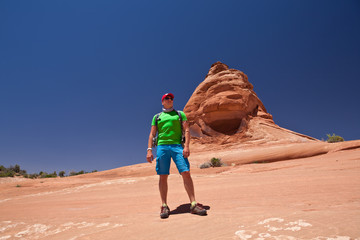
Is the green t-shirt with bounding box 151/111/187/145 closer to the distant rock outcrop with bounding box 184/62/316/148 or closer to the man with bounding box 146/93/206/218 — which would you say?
the man with bounding box 146/93/206/218

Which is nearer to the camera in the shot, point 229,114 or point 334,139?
point 334,139

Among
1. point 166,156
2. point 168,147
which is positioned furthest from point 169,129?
point 166,156

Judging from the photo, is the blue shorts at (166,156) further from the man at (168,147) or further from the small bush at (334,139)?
the small bush at (334,139)

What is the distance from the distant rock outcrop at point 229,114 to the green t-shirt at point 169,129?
65.9 feet

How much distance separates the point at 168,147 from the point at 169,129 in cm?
30

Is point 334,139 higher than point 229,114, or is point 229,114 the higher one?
point 229,114

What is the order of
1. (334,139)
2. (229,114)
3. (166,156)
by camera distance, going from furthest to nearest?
(229,114) < (334,139) < (166,156)

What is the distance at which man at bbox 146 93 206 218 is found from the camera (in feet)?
10.8

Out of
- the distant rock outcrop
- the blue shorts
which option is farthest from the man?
the distant rock outcrop

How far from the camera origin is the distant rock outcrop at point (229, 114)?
932 inches

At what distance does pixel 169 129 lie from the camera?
350 cm

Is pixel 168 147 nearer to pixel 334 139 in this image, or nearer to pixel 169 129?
pixel 169 129

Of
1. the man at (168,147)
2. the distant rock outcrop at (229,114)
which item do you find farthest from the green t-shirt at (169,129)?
the distant rock outcrop at (229,114)

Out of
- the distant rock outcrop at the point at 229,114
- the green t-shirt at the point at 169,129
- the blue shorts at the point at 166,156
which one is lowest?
the blue shorts at the point at 166,156
